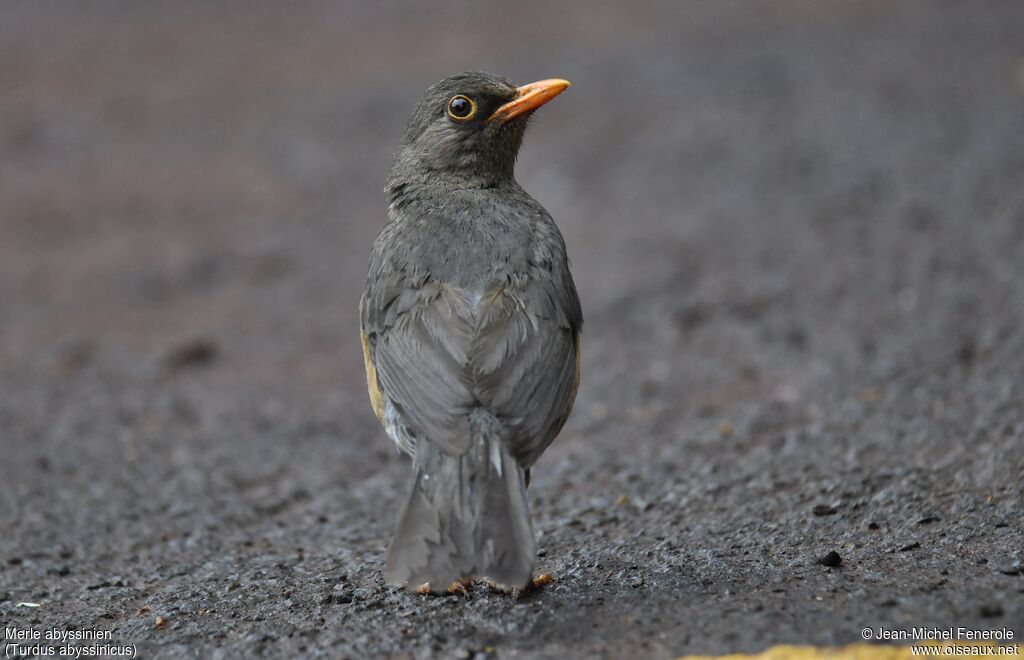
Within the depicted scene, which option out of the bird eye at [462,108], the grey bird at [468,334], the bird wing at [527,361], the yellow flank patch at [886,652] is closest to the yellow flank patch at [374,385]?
the grey bird at [468,334]

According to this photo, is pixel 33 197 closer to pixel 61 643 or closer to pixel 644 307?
pixel 644 307

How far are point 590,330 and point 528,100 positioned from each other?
3.67m

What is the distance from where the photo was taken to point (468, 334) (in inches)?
179

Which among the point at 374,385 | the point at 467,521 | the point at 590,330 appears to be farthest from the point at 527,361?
the point at 590,330

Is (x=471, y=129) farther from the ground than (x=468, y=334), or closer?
farther from the ground

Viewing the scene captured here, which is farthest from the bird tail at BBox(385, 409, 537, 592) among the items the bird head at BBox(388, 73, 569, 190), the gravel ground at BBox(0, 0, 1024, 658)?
the bird head at BBox(388, 73, 569, 190)

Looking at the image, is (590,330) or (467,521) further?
(590,330)

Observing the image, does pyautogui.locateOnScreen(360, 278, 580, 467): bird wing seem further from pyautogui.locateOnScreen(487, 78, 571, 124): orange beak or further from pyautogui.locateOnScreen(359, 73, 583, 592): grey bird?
pyautogui.locateOnScreen(487, 78, 571, 124): orange beak

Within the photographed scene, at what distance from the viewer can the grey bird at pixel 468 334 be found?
4117 mm

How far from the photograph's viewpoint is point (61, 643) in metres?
4.49

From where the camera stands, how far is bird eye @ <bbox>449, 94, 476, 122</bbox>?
5.52 meters

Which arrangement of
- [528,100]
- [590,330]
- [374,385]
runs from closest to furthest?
[374,385], [528,100], [590,330]

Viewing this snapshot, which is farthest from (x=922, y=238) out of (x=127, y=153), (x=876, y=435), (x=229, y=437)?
(x=127, y=153)

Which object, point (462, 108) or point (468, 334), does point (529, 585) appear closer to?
point (468, 334)
